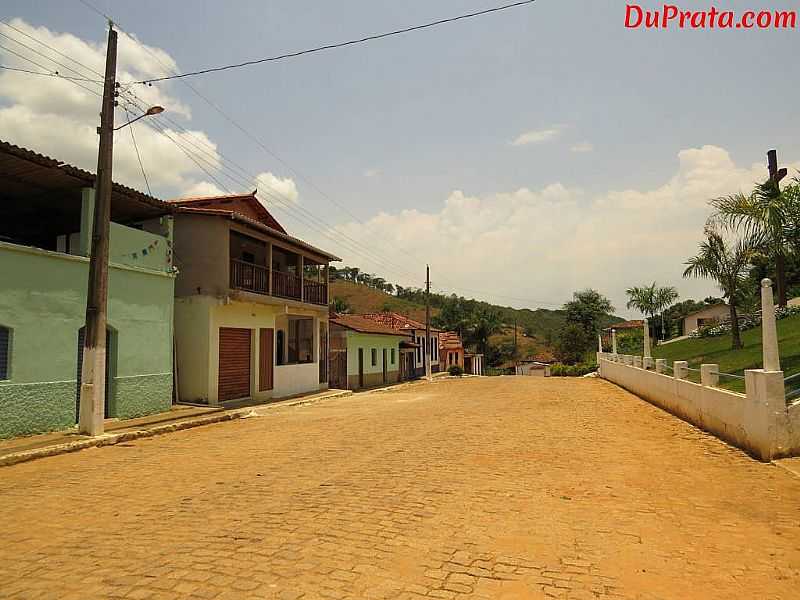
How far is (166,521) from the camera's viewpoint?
18.1ft

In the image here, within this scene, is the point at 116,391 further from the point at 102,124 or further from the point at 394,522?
the point at 394,522

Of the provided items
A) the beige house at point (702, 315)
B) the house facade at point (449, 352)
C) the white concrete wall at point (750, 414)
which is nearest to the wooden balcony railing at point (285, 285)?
the white concrete wall at point (750, 414)

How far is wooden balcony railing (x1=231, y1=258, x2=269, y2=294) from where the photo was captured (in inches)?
744

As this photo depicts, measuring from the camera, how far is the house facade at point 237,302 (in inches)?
710

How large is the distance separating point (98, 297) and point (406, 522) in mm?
8957

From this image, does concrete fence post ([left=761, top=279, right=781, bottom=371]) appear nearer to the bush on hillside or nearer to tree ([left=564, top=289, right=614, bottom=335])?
the bush on hillside

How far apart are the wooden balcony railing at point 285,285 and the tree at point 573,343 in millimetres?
46417

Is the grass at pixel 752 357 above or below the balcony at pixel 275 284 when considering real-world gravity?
below

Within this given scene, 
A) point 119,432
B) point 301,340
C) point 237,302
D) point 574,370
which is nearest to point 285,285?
point 237,302

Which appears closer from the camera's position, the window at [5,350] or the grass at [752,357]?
the window at [5,350]

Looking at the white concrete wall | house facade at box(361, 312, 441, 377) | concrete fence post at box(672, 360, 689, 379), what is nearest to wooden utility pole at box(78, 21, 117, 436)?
the white concrete wall

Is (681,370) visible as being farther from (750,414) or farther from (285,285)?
(285,285)

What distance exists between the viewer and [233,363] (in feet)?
63.5

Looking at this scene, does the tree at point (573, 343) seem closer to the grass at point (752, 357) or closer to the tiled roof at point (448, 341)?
the tiled roof at point (448, 341)
